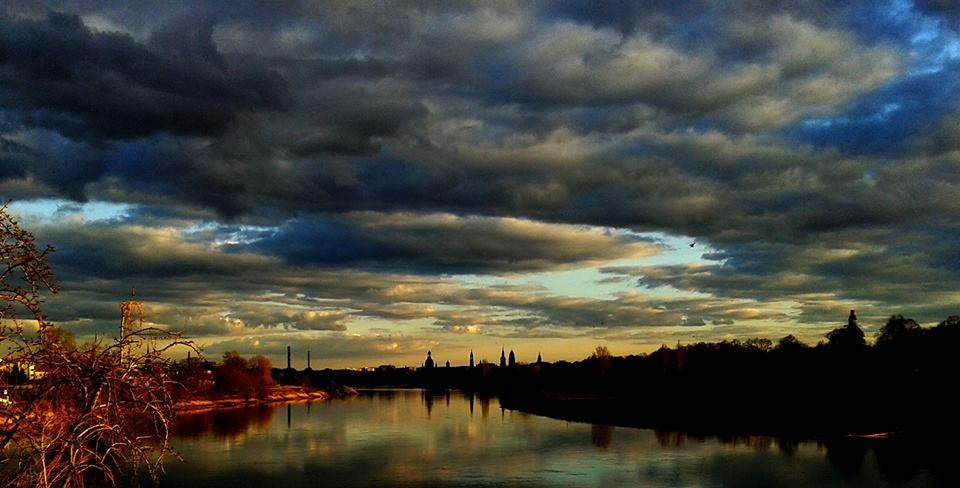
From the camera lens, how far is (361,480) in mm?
58656

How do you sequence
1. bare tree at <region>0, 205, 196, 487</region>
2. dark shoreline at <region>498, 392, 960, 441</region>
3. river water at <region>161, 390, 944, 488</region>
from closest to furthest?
bare tree at <region>0, 205, 196, 487</region>
river water at <region>161, 390, 944, 488</region>
dark shoreline at <region>498, 392, 960, 441</region>

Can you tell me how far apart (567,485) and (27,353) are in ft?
150

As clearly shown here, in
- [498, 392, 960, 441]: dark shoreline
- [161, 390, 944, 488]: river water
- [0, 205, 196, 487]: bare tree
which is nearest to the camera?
[0, 205, 196, 487]: bare tree

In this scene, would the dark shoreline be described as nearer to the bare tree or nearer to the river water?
the river water

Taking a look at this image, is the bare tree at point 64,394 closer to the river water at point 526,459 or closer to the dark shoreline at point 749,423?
the river water at point 526,459

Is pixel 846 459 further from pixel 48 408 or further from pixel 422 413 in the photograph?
pixel 422 413

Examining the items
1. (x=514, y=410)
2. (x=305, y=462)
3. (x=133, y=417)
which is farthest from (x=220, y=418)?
(x=133, y=417)

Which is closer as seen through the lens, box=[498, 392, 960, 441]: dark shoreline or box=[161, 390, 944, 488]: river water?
box=[161, 390, 944, 488]: river water

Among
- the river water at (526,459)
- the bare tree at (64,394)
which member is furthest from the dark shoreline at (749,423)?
the bare tree at (64,394)

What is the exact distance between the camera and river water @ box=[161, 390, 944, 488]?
2319 inches

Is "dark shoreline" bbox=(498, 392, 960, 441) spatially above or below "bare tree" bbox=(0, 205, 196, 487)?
below

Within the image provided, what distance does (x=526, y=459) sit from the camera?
7025 centimetres

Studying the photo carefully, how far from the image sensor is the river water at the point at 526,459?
58.9 m

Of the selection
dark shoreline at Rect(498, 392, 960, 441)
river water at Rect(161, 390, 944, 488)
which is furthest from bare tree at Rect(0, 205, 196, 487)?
dark shoreline at Rect(498, 392, 960, 441)
